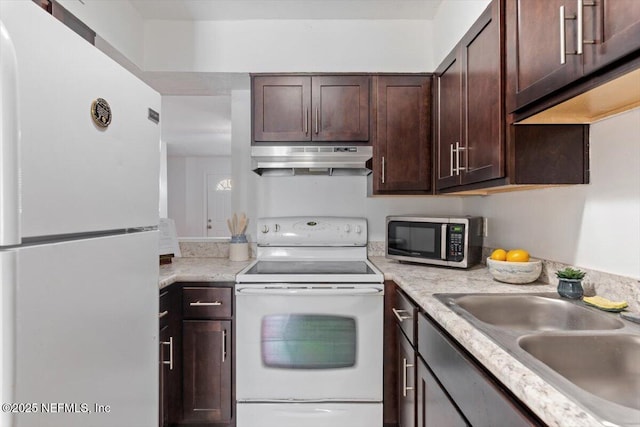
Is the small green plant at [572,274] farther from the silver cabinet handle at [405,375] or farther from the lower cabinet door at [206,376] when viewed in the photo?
the lower cabinet door at [206,376]

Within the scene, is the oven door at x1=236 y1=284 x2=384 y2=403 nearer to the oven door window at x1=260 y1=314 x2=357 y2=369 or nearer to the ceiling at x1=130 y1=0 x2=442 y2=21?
the oven door window at x1=260 y1=314 x2=357 y2=369

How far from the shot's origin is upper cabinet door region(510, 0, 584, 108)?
0.92 m

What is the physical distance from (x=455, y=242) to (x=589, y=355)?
1.05m

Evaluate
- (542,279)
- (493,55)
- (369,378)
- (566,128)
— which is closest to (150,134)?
(493,55)

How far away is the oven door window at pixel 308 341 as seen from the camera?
188cm

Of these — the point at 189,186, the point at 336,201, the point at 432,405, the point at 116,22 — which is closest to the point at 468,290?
the point at 432,405

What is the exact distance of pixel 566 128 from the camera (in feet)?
4.37

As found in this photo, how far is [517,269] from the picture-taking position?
1.53m

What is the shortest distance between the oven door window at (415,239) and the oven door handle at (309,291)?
0.40m

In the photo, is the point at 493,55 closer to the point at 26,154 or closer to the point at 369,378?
the point at 26,154

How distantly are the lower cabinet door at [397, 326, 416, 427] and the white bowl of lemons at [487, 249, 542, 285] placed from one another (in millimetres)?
520

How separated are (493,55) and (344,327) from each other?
144 centimetres

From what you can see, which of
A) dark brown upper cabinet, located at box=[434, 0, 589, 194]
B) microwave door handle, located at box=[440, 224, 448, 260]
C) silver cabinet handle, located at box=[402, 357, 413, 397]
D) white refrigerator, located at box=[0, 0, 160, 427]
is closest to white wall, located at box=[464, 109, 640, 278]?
dark brown upper cabinet, located at box=[434, 0, 589, 194]

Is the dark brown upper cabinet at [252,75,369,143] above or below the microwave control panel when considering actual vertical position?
above
